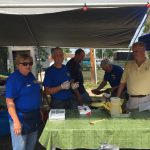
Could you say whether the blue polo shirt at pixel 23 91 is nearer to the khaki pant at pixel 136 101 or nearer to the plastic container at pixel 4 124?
the khaki pant at pixel 136 101

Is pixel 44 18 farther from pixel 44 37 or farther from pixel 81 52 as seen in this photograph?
pixel 44 37

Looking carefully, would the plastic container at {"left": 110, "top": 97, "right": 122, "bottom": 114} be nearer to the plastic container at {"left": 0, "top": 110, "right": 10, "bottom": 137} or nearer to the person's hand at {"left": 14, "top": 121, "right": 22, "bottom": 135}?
the person's hand at {"left": 14, "top": 121, "right": 22, "bottom": 135}

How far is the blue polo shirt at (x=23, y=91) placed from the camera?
3760 mm

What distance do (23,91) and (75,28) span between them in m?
3.05

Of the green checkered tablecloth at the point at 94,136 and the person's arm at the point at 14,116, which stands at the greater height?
the person's arm at the point at 14,116

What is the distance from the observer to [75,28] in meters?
6.64

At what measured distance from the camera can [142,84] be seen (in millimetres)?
4676

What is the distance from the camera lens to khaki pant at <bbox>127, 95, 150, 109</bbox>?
4.65m

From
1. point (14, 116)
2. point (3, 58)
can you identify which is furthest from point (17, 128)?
point (3, 58)

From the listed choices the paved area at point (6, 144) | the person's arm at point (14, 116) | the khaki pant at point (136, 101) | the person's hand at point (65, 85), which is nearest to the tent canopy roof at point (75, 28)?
the person's hand at point (65, 85)

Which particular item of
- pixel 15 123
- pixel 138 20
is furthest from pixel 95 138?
pixel 138 20

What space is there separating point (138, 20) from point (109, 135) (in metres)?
2.65

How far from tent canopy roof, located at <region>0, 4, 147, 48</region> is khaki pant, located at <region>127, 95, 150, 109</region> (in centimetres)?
119

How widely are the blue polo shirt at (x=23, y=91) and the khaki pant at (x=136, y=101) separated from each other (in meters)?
1.38
